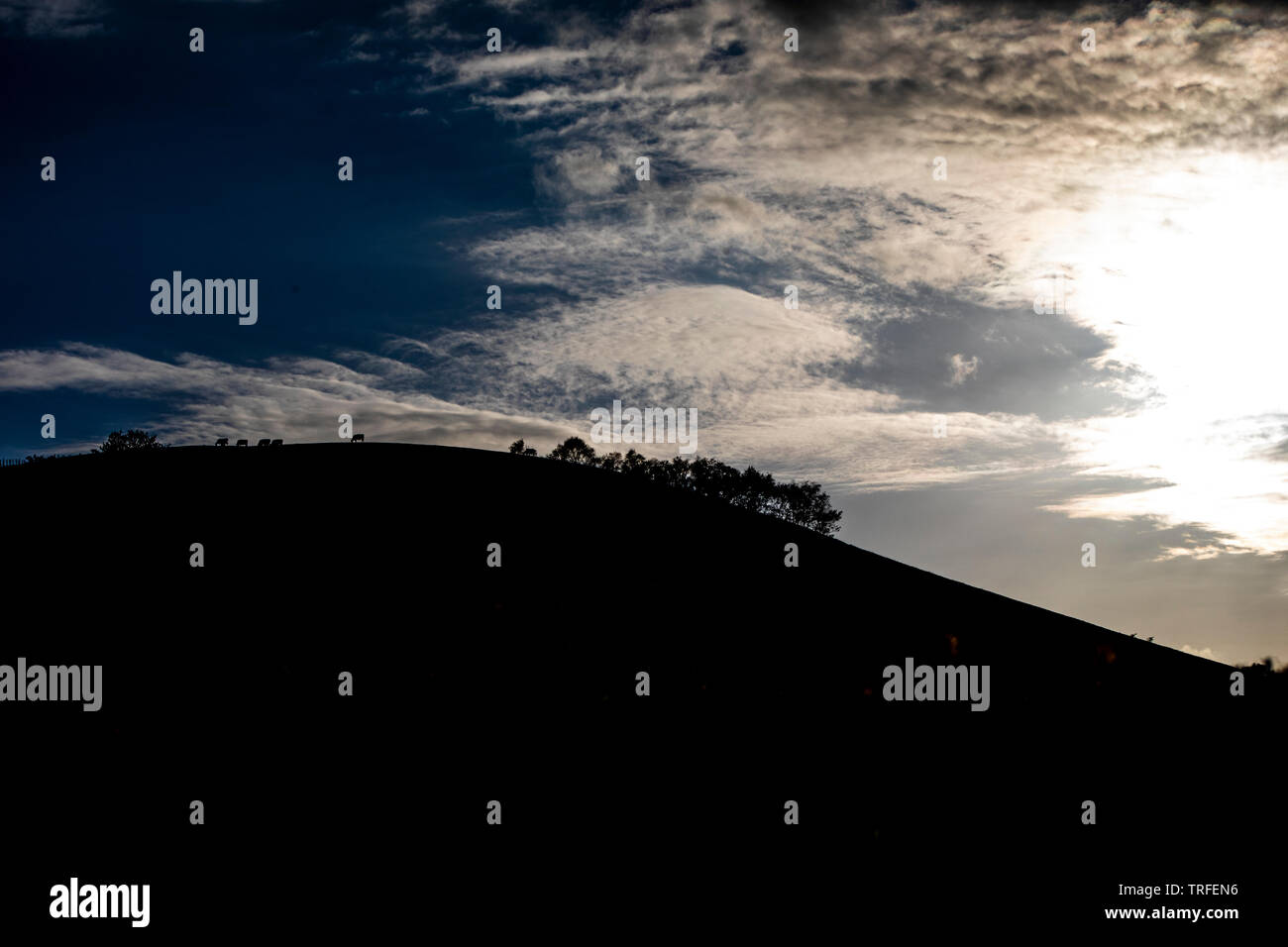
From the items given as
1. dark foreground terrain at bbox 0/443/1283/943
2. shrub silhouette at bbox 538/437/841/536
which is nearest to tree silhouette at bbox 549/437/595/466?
shrub silhouette at bbox 538/437/841/536

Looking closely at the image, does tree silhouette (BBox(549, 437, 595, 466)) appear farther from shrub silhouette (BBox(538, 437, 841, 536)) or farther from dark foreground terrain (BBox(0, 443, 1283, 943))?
dark foreground terrain (BBox(0, 443, 1283, 943))

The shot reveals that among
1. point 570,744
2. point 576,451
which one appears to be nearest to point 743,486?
point 576,451

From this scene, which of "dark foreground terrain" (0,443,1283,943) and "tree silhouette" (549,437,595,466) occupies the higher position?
"tree silhouette" (549,437,595,466)

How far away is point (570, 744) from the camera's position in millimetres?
17000

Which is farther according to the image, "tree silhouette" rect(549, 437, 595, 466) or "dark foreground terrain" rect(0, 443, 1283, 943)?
"tree silhouette" rect(549, 437, 595, 466)

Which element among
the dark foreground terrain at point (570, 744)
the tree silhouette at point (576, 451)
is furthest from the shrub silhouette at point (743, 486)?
the dark foreground terrain at point (570, 744)

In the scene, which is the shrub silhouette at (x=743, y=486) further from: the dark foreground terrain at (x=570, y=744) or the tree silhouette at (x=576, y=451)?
the dark foreground terrain at (x=570, y=744)

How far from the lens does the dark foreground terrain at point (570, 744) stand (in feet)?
44.5

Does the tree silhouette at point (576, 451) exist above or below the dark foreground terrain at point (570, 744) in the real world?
above

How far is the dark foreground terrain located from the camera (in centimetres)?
1356

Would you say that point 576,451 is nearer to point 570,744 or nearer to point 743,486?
point 743,486
